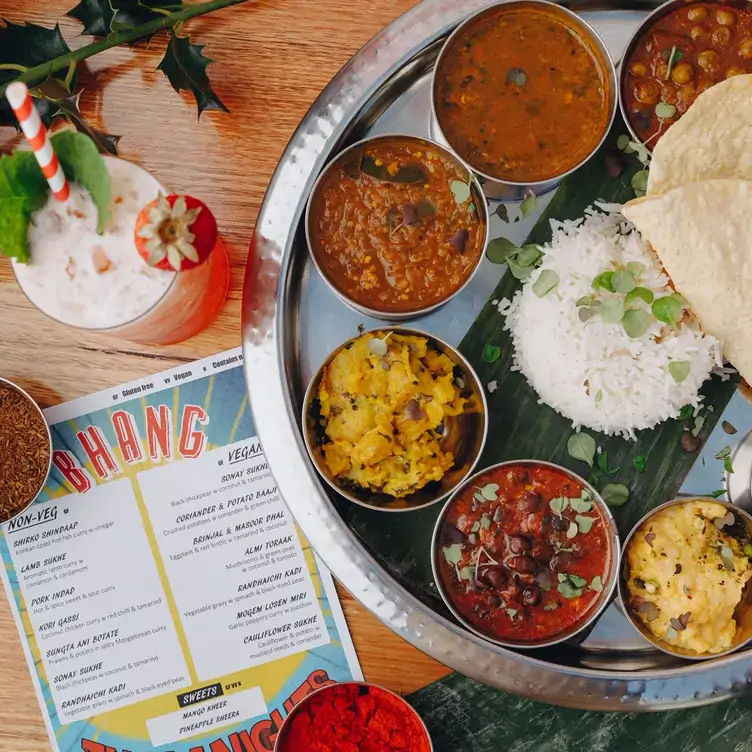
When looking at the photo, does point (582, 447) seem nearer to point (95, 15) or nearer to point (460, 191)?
point (460, 191)

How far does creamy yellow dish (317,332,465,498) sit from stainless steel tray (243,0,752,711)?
18 centimetres


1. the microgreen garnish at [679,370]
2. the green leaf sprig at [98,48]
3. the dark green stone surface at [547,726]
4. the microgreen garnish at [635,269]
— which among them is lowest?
the dark green stone surface at [547,726]

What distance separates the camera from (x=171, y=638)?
2406mm

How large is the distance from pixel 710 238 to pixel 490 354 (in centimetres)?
67

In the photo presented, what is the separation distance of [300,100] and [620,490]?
1501 mm

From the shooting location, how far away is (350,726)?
89.9 inches

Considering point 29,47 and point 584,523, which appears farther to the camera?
point 29,47

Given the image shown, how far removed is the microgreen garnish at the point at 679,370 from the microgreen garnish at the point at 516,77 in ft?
2.86

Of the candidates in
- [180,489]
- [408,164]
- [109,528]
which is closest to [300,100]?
[408,164]

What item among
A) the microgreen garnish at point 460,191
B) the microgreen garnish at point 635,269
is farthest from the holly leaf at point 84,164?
the microgreen garnish at point 635,269

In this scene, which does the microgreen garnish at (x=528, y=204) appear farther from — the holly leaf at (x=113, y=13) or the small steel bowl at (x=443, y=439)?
the holly leaf at (x=113, y=13)

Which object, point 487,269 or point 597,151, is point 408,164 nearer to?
point 487,269

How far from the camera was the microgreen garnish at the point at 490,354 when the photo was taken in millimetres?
2328

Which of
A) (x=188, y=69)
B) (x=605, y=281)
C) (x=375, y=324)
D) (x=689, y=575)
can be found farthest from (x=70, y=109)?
(x=689, y=575)
